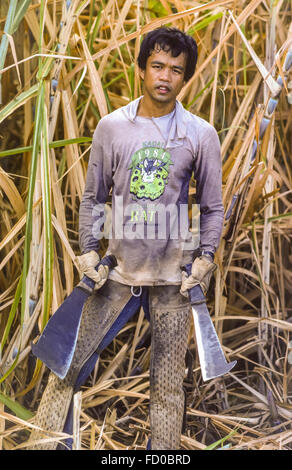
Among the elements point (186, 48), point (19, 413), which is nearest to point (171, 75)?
point (186, 48)

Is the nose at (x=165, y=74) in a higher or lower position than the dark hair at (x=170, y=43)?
lower

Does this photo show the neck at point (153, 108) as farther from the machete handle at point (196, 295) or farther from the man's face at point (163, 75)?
the machete handle at point (196, 295)

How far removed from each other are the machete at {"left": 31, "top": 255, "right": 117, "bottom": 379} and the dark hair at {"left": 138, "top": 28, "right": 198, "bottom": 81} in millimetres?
396

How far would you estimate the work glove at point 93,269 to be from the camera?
98cm

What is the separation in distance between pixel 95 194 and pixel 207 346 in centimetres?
30

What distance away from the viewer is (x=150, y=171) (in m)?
0.97

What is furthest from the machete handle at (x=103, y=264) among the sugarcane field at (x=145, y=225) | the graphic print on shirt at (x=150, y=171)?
Answer: the graphic print on shirt at (x=150, y=171)

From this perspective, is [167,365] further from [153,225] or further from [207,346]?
[153,225]

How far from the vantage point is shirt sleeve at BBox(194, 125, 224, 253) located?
→ 1.00 m

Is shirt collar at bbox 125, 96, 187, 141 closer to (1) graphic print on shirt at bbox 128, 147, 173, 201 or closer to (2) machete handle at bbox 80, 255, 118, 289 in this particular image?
(1) graphic print on shirt at bbox 128, 147, 173, 201

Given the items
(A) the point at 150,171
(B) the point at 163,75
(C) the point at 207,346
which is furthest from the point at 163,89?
(C) the point at 207,346

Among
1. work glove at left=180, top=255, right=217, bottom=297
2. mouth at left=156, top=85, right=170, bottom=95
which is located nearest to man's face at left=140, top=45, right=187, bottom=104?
mouth at left=156, top=85, right=170, bottom=95

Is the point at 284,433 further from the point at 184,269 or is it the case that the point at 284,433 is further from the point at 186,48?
the point at 186,48

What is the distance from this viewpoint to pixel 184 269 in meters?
1.00
